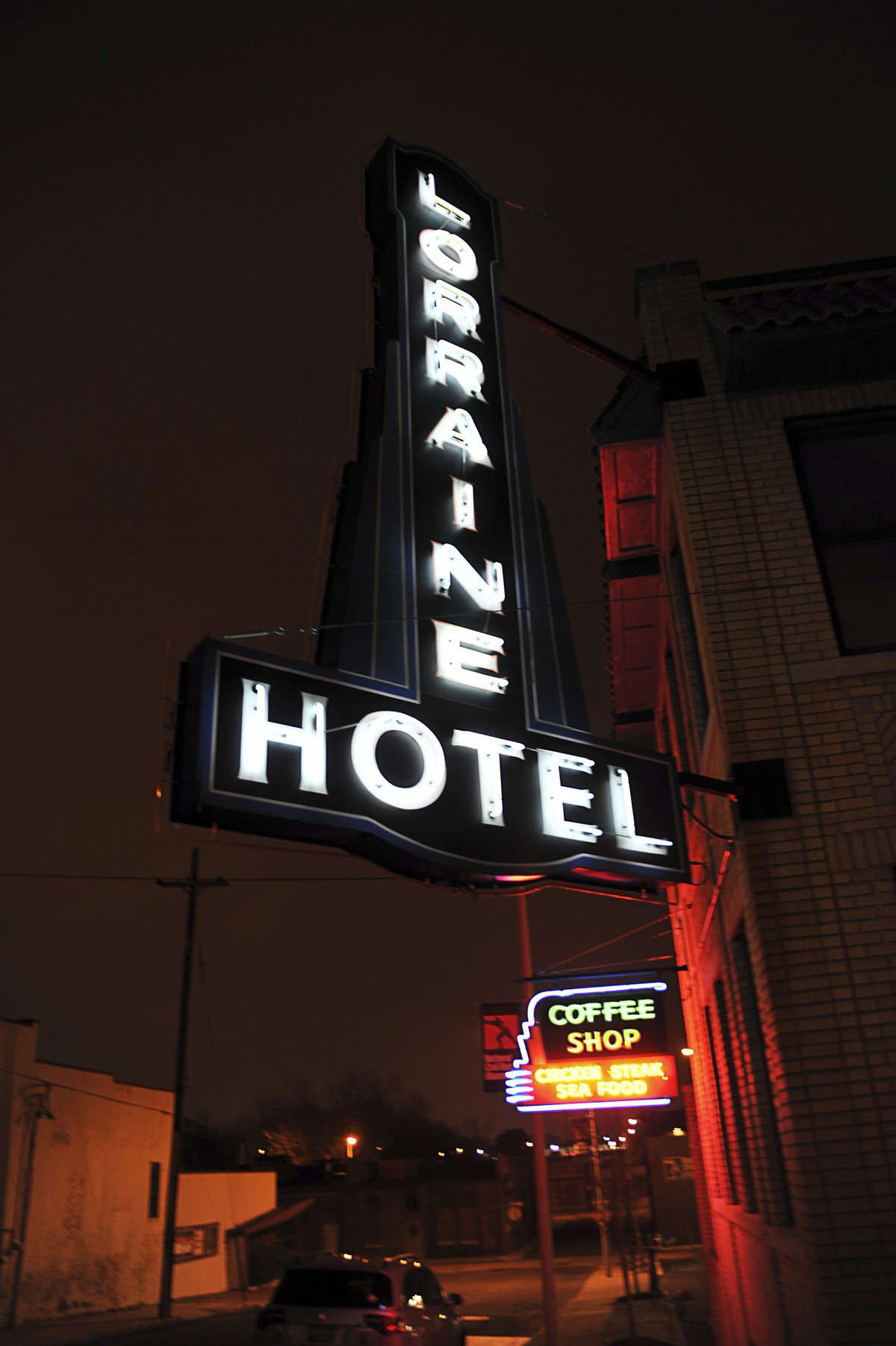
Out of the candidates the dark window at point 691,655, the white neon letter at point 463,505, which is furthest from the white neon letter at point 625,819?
the white neon letter at point 463,505

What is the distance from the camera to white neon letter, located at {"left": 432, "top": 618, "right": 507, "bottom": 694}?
8.40m

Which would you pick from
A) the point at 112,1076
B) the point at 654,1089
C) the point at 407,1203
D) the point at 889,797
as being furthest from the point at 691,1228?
the point at 889,797

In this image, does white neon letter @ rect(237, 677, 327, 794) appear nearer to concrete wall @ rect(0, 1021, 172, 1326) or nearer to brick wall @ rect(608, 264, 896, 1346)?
brick wall @ rect(608, 264, 896, 1346)

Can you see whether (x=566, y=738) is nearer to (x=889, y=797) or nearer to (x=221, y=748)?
(x=889, y=797)

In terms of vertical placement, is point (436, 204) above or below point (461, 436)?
above

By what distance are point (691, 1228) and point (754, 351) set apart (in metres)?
67.7

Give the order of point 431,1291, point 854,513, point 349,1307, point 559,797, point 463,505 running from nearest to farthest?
1. point 559,797
2. point 463,505
3. point 854,513
4. point 349,1307
5. point 431,1291

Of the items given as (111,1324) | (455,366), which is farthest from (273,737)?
(111,1324)

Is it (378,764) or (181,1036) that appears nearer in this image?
(378,764)

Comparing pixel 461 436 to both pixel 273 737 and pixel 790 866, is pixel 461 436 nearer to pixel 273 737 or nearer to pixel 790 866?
pixel 273 737

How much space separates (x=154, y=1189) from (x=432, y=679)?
2918 cm

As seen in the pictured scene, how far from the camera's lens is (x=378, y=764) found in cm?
741

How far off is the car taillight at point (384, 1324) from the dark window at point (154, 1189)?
21.9 metres

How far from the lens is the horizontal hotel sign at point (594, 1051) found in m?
13.4
